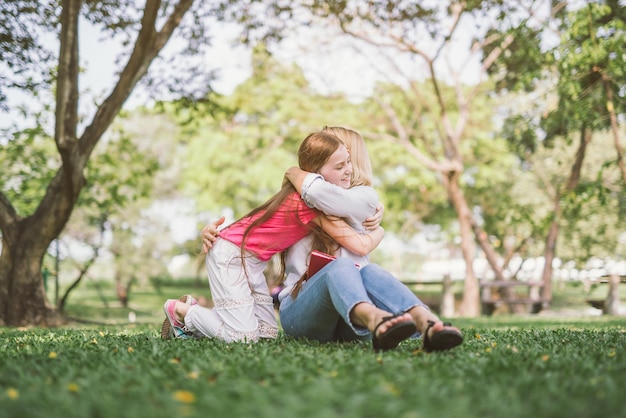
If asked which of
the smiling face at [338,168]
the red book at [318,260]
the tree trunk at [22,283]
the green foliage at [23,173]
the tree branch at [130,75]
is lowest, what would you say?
the tree trunk at [22,283]

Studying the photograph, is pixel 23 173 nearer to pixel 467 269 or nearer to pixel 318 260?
pixel 318 260

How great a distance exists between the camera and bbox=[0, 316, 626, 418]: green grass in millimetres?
2008

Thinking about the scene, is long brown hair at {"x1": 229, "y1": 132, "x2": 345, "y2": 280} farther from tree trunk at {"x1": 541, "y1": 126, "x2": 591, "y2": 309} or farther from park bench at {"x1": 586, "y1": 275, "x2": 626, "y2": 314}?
park bench at {"x1": 586, "y1": 275, "x2": 626, "y2": 314}

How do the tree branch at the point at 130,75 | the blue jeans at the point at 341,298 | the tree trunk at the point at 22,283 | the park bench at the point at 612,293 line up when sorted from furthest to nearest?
the park bench at the point at 612,293
the tree trunk at the point at 22,283
the tree branch at the point at 130,75
the blue jeans at the point at 341,298

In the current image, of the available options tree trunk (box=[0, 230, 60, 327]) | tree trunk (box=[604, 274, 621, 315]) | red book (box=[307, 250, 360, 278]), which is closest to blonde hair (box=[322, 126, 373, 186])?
red book (box=[307, 250, 360, 278])

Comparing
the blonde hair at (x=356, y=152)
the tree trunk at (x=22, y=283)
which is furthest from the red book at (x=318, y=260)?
the tree trunk at (x=22, y=283)

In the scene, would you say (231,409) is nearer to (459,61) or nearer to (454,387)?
(454,387)

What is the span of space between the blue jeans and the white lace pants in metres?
0.25

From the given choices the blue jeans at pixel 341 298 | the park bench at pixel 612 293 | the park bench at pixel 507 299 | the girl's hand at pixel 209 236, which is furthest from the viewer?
the park bench at pixel 507 299

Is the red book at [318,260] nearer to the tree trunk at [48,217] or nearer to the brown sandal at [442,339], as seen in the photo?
the brown sandal at [442,339]

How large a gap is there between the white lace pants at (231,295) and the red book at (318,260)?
1.35 feet

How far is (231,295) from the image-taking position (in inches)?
158

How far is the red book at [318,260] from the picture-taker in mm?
3777

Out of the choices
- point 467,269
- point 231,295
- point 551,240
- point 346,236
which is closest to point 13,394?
point 231,295
